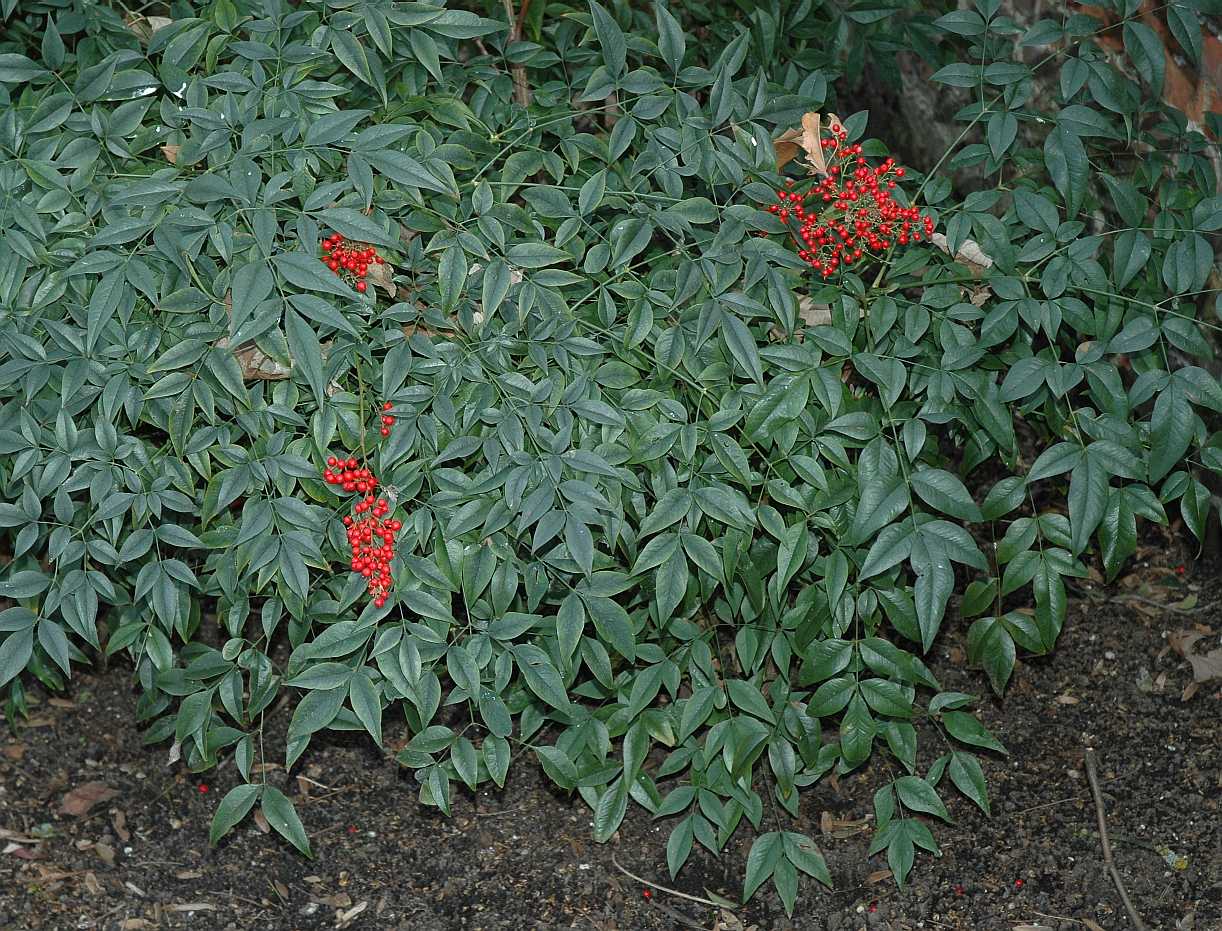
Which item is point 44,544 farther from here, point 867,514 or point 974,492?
point 974,492

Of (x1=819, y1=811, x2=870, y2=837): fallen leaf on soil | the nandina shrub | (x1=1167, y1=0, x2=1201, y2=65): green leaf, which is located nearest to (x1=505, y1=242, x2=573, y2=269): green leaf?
the nandina shrub

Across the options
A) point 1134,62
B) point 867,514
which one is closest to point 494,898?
point 867,514

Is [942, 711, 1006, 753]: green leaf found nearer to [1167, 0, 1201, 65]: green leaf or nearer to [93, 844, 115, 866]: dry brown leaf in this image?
[1167, 0, 1201, 65]: green leaf

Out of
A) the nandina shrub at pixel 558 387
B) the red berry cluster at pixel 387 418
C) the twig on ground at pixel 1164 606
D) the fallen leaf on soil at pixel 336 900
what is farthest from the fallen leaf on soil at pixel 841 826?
the red berry cluster at pixel 387 418

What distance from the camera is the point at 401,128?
6.21 ft

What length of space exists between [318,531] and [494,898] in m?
0.85

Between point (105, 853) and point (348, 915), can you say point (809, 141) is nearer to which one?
point (348, 915)

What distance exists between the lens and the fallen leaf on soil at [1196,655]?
262 cm

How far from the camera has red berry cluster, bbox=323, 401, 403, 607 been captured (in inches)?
75.6

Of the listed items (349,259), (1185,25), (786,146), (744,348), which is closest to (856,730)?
(744,348)

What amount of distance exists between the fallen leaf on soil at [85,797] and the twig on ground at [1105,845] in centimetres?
195

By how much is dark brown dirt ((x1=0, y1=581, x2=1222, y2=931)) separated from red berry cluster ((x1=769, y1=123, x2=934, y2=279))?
1.03 metres

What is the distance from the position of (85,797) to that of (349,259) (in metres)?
1.39

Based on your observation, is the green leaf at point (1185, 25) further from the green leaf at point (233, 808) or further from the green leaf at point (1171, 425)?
the green leaf at point (233, 808)
